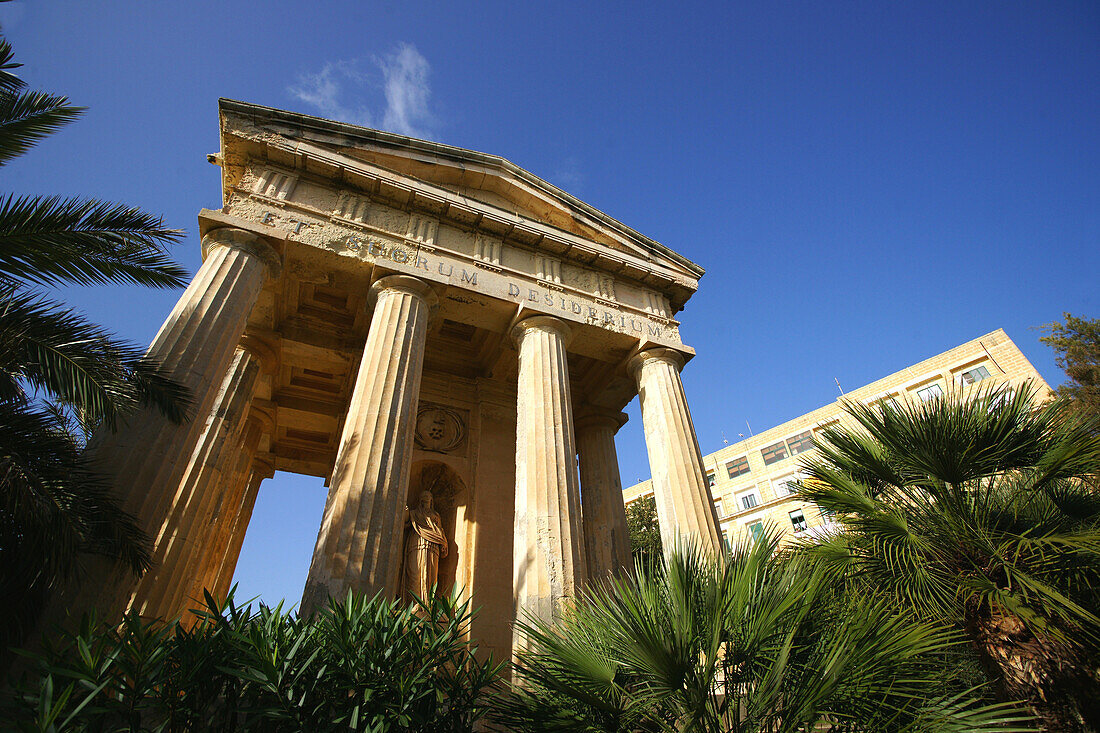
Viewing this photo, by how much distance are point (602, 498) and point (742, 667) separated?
8.87 m

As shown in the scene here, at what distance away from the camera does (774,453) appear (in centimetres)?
3544

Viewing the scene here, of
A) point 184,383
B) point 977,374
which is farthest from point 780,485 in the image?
point 184,383

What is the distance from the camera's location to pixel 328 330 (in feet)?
41.9

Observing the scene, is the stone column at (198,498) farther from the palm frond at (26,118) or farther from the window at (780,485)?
the window at (780,485)

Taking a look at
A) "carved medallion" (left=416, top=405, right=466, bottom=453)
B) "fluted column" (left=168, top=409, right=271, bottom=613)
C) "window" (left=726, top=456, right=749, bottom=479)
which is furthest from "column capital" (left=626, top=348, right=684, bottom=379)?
"window" (left=726, top=456, right=749, bottom=479)

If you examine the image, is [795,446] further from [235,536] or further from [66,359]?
[66,359]

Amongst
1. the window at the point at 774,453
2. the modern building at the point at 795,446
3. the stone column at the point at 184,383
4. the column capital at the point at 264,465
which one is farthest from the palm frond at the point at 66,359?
the window at the point at 774,453

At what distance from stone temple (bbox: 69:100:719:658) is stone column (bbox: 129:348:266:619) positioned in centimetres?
5

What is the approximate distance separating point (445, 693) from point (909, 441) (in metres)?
5.68

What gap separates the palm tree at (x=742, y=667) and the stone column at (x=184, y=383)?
455 centimetres

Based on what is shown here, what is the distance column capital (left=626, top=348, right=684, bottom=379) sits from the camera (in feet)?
40.3

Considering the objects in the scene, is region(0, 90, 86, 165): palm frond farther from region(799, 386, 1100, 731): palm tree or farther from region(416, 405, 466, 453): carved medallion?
region(799, 386, 1100, 731): palm tree

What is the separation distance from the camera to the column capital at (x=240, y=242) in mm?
9031

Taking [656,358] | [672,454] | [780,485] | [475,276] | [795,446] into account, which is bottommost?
[672,454]
